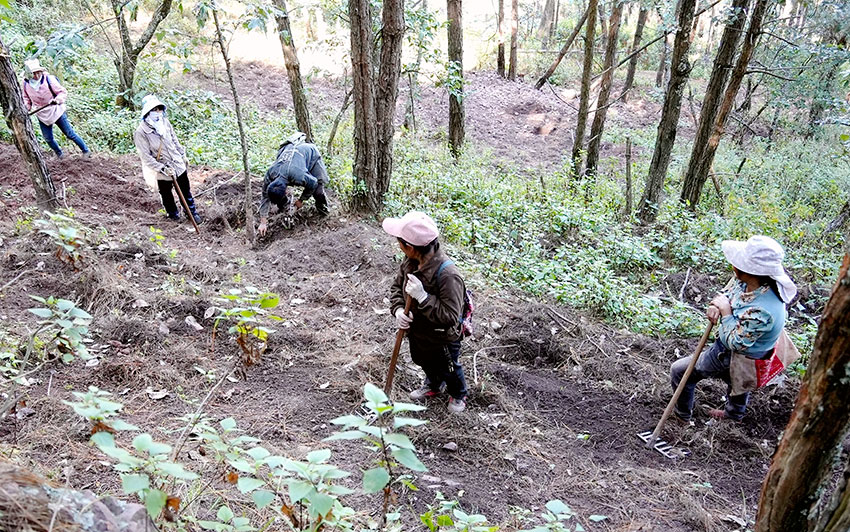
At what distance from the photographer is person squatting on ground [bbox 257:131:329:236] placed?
7.53 m

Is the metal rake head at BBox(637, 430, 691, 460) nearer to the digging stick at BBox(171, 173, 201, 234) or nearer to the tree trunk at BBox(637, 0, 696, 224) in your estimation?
the tree trunk at BBox(637, 0, 696, 224)

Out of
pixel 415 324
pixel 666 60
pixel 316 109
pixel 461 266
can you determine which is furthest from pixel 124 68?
pixel 666 60

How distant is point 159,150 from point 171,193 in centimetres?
75

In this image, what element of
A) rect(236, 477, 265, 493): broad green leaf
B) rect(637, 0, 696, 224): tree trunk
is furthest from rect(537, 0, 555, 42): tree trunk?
rect(236, 477, 265, 493): broad green leaf

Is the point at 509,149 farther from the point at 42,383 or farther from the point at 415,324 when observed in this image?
the point at 42,383

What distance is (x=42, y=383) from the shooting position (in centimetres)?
397

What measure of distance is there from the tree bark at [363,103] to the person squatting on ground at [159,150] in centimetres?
268

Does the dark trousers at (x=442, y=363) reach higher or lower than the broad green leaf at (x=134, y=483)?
lower

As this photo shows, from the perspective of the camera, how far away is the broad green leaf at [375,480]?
5.86 ft

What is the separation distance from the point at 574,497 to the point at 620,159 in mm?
15879

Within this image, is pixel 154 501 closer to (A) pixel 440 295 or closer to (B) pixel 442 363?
(A) pixel 440 295

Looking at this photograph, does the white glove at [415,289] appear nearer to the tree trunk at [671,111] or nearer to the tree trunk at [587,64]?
the tree trunk at [671,111]

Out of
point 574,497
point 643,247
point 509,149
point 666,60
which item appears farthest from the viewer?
point 666,60

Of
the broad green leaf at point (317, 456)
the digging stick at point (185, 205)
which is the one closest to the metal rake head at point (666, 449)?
the broad green leaf at point (317, 456)
